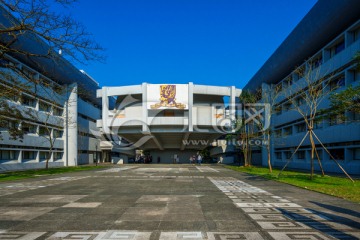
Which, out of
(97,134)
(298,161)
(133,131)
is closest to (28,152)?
(133,131)

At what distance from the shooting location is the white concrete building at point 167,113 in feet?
190

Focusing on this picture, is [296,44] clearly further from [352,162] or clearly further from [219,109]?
[219,109]

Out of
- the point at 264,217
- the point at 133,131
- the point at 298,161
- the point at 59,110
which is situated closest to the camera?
the point at 264,217

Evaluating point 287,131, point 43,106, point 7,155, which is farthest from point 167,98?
point 7,155

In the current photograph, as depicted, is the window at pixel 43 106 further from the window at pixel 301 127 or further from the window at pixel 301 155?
the window at pixel 301 155

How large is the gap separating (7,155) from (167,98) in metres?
28.0

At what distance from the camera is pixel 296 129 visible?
143 ft

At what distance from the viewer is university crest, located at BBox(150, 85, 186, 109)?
57.6 m

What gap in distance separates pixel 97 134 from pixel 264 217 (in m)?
70.7

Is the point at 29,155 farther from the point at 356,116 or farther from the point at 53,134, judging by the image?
the point at 356,116

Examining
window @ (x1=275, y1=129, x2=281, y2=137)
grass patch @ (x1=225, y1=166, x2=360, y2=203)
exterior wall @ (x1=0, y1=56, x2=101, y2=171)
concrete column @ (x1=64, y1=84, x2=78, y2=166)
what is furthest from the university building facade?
concrete column @ (x1=64, y1=84, x2=78, y2=166)

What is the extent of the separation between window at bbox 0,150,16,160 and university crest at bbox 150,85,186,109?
2499 centimetres

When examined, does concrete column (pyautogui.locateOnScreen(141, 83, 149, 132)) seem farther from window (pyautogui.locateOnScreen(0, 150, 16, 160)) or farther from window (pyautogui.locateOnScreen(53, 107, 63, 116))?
window (pyautogui.locateOnScreen(0, 150, 16, 160))

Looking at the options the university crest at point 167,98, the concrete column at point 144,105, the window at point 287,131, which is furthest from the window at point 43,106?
the window at point 287,131
